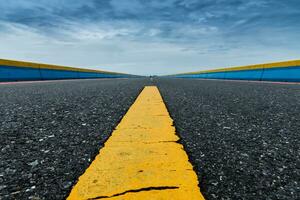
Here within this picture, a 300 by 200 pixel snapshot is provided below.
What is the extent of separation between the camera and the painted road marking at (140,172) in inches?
32.0

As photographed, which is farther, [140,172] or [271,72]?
[271,72]

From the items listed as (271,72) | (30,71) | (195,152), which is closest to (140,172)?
(195,152)

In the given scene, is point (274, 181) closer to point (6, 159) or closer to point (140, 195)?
point (140, 195)

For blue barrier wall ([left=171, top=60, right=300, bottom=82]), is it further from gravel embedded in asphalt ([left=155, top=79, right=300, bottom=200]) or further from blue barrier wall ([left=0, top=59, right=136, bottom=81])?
blue barrier wall ([left=0, top=59, right=136, bottom=81])

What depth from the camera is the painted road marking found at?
81 centimetres

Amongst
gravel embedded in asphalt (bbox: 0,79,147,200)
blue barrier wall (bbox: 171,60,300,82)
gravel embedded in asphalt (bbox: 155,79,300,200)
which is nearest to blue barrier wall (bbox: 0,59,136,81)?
gravel embedded in asphalt (bbox: 0,79,147,200)

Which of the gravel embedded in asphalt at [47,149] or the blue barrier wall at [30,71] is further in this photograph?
the blue barrier wall at [30,71]

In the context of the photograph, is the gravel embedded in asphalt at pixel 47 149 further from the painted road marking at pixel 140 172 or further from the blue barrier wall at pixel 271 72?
the blue barrier wall at pixel 271 72

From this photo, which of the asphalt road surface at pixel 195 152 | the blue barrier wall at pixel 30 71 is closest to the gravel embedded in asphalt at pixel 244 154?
the asphalt road surface at pixel 195 152

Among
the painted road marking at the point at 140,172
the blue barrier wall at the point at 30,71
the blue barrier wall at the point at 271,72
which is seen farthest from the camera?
the blue barrier wall at the point at 271,72

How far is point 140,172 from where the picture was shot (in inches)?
38.6

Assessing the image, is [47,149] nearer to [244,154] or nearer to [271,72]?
[244,154]

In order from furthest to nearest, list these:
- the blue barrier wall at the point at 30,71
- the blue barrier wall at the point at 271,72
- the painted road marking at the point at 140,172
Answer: the blue barrier wall at the point at 271,72, the blue barrier wall at the point at 30,71, the painted road marking at the point at 140,172

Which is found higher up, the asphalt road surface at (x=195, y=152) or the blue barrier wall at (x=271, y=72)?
the blue barrier wall at (x=271, y=72)
